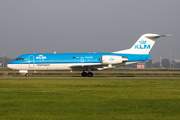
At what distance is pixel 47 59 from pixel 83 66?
6060 millimetres

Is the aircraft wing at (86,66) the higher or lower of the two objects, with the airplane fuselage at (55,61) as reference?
lower

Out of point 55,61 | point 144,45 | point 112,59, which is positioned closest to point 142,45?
point 144,45

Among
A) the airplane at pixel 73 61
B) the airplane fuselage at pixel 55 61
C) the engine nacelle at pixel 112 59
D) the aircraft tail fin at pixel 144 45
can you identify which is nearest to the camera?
the engine nacelle at pixel 112 59

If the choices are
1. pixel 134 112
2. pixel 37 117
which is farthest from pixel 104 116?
pixel 37 117

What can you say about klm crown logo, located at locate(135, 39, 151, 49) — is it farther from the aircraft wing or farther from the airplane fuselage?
the aircraft wing

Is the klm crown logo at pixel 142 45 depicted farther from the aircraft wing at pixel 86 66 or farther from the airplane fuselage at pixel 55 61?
the aircraft wing at pixel 86 66

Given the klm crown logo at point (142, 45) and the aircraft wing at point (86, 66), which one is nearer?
the aircraft wing at point (86, 66)

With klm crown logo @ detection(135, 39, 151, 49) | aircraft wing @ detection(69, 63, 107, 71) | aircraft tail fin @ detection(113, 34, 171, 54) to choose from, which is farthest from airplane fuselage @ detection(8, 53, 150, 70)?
klm crown logo @ detection(135, 39, 151, 49)

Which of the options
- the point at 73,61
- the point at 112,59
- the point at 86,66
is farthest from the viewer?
the point at 73,61

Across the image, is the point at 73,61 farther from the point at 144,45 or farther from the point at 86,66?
the point at 144,45

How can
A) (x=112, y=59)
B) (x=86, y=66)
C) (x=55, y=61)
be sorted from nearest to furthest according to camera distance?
(x=112, y=59)
(x=86, y=66)
(x=55, y=61)

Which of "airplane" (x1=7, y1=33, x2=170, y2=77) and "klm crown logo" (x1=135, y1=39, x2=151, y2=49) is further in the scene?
"klm crown logo" (x1=135, y1=39, x2=151, y2=49)

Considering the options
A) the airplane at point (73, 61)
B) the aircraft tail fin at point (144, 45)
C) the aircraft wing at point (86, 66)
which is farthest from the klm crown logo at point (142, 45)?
the aircraft wing at point (86, 66)

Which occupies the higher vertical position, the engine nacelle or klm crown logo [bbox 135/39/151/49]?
klm crown logo [bbox 135/39/151/49]
